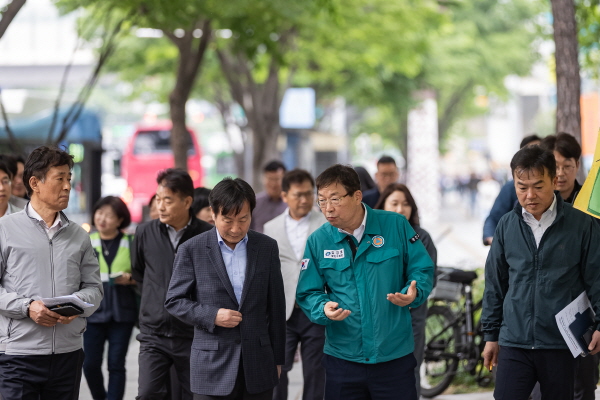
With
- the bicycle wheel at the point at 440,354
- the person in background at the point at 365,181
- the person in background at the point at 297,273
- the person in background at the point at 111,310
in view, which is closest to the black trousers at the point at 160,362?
the person in background at the point at 297,273

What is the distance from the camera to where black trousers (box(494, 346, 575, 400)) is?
4590mm

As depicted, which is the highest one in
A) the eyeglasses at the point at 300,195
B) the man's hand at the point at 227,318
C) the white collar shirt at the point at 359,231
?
the eyeglasses at the point at 300,195

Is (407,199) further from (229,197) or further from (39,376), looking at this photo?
(39,376)

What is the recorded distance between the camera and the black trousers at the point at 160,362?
5.64 meters

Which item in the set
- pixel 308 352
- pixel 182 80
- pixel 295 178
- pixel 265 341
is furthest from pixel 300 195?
pixel 182 80

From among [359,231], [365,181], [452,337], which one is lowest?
[452,337]

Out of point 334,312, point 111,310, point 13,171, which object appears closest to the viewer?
point 334,312

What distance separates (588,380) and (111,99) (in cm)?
7643

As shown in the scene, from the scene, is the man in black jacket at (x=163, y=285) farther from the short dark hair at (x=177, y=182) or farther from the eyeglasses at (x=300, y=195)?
the eyeglasses at (x=300, y=195)

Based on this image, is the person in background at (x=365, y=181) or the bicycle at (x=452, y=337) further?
the person in background at (x=365, y=181)

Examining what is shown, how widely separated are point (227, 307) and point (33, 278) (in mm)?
1012

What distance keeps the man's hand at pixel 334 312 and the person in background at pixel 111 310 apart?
2.87 meters

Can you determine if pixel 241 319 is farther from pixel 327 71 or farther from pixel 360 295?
pixel 327 71

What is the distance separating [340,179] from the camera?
459cm
